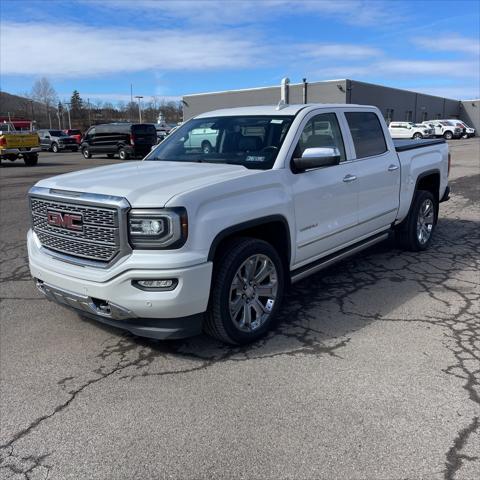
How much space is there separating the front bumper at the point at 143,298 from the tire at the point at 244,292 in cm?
17

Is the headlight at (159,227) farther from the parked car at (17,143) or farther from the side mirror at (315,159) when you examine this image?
the parked car at (17,143)

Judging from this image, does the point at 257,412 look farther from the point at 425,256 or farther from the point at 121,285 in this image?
the point at 425,256

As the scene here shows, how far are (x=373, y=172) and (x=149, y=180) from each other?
2696 mm

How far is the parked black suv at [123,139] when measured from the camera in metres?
27.2

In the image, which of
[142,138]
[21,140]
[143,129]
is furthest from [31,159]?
[143,129]

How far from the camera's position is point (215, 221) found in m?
3.65

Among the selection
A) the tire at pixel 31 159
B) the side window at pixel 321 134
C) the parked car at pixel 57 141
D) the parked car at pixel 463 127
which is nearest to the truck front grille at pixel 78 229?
the side window at pixel 321 134

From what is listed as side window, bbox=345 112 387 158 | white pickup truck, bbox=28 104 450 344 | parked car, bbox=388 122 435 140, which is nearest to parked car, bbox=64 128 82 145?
parked car, bbox=388 122 435 140

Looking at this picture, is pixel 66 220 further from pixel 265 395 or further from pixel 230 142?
pixel 265 395

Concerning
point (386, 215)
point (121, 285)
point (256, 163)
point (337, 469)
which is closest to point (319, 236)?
point (256, 163)

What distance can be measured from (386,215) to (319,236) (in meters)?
1.57

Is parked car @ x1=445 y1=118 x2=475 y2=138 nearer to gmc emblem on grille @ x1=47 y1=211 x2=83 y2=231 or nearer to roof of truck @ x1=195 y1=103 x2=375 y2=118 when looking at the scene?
roof of truck @ x1=195 y1=103 x2=375 y2=118

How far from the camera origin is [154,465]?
2730 millimetres

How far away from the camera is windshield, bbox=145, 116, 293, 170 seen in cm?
454
